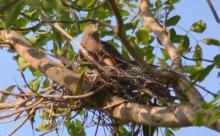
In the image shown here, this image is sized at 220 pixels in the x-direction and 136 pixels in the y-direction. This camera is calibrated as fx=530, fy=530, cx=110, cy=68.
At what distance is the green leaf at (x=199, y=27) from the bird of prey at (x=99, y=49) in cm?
43

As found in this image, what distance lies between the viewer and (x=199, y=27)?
2.84 metres

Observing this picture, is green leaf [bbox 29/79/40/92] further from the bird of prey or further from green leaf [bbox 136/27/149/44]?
green leaf [bbox 136/27/149/44]

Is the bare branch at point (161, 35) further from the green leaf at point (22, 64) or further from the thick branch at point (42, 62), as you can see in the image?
the green leaf at point (22, 64)

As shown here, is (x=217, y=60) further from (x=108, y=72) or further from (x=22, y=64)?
(x=22, y=64)

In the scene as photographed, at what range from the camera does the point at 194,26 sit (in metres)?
2.85

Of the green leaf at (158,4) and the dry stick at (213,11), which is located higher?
the green leaf at (158,4)

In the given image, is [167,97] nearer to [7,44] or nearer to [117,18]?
[117,18]

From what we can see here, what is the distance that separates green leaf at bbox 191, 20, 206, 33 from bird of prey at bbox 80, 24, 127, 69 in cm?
43

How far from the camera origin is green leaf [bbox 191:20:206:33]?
2.84 m

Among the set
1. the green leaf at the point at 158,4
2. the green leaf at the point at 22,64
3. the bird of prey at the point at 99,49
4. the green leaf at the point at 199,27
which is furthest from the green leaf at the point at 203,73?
the green leaf at the point at 22,64

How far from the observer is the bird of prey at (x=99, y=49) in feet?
8.98

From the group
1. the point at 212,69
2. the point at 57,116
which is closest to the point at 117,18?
the point at 212,69

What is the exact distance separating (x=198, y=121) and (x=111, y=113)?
68 centimetres

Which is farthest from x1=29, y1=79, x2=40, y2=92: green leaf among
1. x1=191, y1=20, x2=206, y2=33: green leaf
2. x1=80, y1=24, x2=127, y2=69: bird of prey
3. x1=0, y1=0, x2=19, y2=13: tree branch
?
x1=0, y1=0, x2=19, y2=13: tree branch
